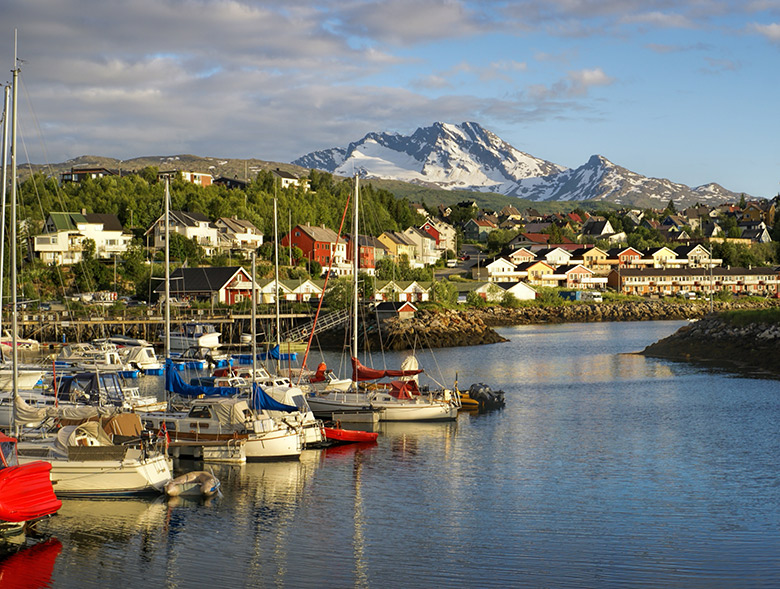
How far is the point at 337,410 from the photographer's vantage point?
34.4 m

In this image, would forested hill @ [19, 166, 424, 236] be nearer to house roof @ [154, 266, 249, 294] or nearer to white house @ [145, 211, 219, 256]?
white house @ [145, 211, 219, 256]

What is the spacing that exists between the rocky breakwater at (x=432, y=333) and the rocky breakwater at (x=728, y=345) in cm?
1514

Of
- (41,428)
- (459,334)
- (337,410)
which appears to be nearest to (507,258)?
(459,334)

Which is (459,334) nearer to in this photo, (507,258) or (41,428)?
(41,428)

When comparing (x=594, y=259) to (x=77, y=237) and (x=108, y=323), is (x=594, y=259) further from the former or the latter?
(x=108, y=323)

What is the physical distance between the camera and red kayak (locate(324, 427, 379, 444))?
30766 millimetres

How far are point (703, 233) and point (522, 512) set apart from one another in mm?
184229

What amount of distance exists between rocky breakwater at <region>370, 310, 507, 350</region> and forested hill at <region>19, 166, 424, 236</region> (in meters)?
34.2

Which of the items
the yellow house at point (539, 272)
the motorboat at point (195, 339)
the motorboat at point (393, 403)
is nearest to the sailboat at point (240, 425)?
the motorboat at point (393, 403)

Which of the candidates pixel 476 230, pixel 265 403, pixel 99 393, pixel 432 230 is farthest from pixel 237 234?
pixel 476 230

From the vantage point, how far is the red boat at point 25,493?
19.5 meters

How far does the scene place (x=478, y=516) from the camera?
22328 mm

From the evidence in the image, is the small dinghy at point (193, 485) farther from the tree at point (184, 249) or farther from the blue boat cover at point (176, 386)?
the tree at point (184, 249)

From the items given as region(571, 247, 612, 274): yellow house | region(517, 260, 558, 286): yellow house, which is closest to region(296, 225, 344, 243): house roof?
region(517, 260, 558, 286): yellow house
